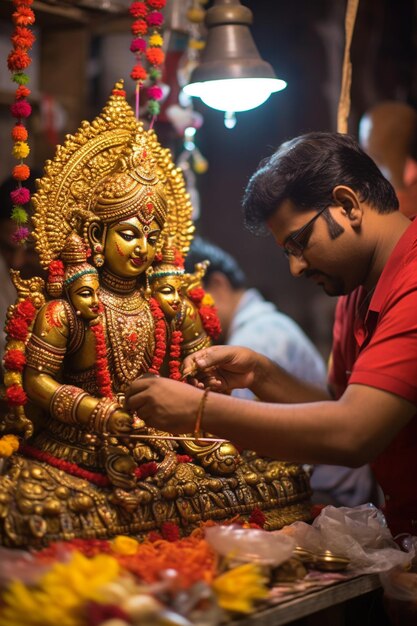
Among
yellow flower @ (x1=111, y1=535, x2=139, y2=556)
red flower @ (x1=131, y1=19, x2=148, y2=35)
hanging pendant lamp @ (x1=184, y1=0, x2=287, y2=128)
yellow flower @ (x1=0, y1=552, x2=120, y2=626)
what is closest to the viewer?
yellow flower @ (x1=0, y1=552, x2=120, y2=626)

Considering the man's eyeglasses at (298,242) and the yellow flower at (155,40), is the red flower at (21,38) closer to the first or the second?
the yellow flower at (155,40)

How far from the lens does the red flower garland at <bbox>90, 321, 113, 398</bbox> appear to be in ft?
8.50

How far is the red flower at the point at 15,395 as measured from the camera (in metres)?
2.46

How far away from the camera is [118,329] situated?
2.65 meters

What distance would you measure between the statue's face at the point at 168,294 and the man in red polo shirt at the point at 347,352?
165 millimetres

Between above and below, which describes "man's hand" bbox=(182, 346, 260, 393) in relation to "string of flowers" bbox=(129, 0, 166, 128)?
below

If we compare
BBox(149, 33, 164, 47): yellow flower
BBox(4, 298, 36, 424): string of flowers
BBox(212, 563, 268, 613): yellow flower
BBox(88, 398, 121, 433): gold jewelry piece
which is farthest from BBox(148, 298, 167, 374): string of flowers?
BBox(149, 33, 164, 47): yellow flower

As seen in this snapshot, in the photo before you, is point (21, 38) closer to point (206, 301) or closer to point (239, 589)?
point (206, 301)

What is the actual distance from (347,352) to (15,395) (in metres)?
1.19

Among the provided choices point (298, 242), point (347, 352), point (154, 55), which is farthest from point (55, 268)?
point (347, 352)

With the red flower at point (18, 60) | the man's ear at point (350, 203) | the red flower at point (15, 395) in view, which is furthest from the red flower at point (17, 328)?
the man's ear at point (350, 203)

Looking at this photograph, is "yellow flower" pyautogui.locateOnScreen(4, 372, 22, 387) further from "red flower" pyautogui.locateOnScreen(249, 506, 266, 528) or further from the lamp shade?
the lamp shade

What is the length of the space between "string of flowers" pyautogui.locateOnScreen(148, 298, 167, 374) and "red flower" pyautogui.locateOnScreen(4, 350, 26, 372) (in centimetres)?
40

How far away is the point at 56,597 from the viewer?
192 cm
